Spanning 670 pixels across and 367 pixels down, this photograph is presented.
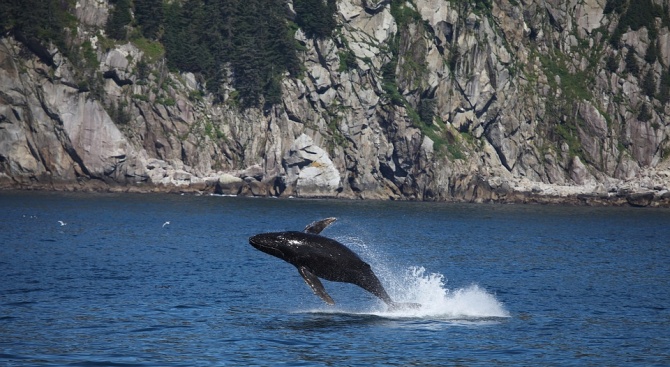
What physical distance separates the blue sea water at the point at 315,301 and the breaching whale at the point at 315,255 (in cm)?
211

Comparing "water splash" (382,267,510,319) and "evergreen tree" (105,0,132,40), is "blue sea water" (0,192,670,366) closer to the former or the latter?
"water splash" (382,267,510,319)

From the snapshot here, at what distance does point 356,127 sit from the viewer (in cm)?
17125

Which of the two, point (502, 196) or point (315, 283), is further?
point (502, 196)

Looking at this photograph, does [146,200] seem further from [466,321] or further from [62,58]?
[466,321]

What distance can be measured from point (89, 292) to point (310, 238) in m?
15.0

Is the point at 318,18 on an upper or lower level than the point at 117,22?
upper

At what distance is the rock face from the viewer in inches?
5773

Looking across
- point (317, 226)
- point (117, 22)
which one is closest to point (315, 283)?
point (317, 226)

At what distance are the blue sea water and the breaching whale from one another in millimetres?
2106

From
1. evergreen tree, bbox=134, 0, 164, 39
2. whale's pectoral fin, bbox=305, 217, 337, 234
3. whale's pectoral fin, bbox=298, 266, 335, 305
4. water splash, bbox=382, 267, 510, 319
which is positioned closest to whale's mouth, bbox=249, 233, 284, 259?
whale's pectoral fin, bbox=298, 266, 335, 305

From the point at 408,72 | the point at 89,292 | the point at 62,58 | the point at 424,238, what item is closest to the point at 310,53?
the point at 408,72

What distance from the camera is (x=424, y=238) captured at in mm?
86812

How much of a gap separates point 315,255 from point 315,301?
10.7m

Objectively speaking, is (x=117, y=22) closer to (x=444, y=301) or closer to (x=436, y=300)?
(x=436, y=300)
